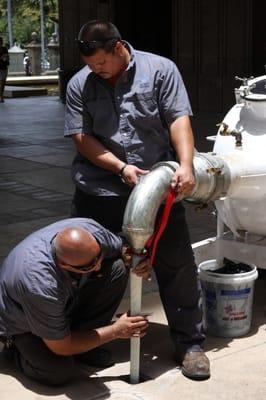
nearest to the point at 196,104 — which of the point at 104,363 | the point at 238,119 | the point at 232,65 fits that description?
the point at 232,65

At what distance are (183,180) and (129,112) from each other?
477 mm

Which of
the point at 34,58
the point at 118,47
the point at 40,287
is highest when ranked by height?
the point at 118,47

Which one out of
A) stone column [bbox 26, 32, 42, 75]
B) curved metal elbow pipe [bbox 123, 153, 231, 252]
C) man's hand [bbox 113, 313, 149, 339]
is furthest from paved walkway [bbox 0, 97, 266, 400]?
stone column [bbox 26, 32, 42, 75]

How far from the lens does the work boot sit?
4.07 m

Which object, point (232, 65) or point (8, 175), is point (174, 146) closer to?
point (8, 175)

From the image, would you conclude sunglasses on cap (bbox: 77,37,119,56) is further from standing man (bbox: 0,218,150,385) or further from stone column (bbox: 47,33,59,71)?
stone column (bbox: 47,33,59,71)

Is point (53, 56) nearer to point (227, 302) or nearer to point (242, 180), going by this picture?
point (242, 180)

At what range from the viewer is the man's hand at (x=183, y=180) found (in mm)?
3732

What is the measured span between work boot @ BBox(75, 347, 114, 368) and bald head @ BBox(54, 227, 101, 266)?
2.71ft

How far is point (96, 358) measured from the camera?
4090 mm

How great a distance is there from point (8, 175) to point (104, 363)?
585 cm

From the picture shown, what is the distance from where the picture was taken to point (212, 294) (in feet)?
14.4

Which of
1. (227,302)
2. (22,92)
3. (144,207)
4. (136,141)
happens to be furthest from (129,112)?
(22,92)

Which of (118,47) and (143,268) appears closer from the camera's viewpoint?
(143,268)
